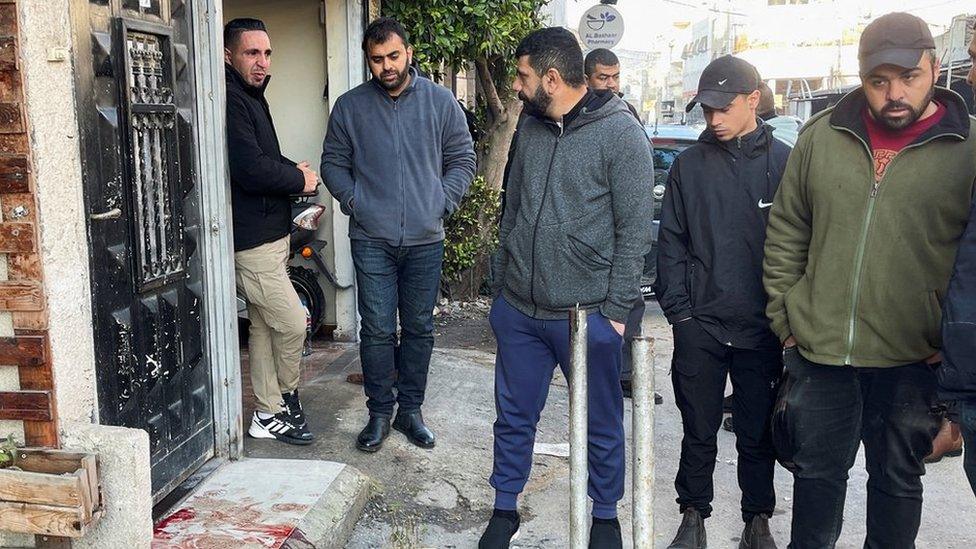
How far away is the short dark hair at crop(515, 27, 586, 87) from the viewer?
340cm

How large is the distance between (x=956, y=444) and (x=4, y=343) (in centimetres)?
421

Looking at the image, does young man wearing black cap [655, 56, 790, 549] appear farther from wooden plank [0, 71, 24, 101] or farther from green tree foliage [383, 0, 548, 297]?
green tree foliage [383, 0, 548, 297]

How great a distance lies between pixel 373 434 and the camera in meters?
4.56

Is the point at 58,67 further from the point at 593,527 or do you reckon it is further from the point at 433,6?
the point at 433,6

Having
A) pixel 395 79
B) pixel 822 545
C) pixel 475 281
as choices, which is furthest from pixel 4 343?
pixel 475 281

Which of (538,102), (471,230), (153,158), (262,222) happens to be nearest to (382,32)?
(262,222)

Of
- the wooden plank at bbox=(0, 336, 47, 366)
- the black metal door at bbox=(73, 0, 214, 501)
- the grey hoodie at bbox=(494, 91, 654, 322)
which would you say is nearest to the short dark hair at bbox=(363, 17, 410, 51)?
the black metal door at bbox=(73, 0, 214, 501)

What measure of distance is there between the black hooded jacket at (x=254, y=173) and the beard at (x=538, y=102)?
1383mm

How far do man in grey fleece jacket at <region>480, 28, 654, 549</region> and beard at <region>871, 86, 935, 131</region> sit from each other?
0.83 meters

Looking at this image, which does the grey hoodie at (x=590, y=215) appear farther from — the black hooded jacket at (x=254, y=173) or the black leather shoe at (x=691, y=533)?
the black hooded jacket at (x=254, y=173)

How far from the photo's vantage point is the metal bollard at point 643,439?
8.07ft

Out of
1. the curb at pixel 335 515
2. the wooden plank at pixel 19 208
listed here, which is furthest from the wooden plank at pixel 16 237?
the curb at pixel 335 515

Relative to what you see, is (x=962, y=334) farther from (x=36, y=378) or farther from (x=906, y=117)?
(x=36, y=378)

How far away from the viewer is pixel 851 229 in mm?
3025
